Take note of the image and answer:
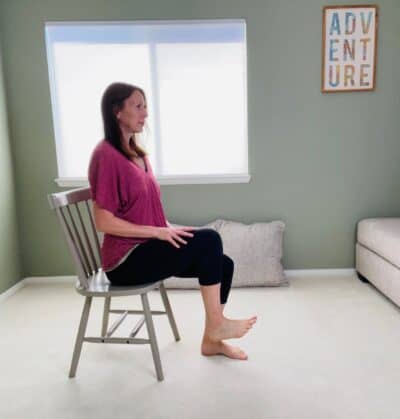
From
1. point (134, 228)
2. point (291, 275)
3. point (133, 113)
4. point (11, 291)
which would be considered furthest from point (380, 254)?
point (11, 291)

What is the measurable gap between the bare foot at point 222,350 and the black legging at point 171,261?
1.16 ft

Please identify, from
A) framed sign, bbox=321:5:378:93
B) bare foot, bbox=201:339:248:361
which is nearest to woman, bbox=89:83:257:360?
bare foot, bbox=201:339:248:361

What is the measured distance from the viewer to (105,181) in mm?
1699

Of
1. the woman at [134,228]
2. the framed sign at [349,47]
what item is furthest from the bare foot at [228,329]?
the framed sign at [349,47]

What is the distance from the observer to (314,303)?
258 centimetres

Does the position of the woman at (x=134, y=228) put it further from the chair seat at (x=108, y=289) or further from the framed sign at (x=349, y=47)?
the framed sign at (x=349, y=47)

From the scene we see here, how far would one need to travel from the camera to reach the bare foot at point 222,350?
6.37ft

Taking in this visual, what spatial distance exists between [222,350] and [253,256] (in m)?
1.04

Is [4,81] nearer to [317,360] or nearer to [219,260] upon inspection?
[219,260]

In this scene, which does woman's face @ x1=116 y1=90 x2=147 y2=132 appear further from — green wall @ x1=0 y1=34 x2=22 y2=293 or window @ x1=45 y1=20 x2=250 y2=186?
green wall @ x1=0 y1=34 x2=22 y2=293

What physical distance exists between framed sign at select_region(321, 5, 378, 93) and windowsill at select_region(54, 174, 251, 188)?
865 millimetres

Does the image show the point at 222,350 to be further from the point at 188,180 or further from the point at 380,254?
the point at 188,180

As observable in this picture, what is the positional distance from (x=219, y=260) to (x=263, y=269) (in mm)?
1145

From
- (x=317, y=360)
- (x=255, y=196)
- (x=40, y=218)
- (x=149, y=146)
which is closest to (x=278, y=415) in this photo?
(x=317, y=360)
